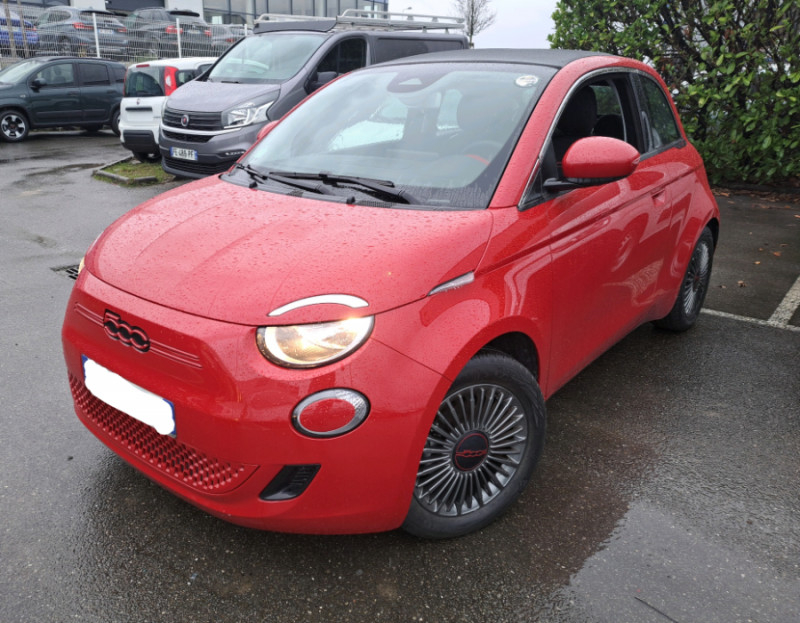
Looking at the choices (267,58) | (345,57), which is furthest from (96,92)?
(345,57)

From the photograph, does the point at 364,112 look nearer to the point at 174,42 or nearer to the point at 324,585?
the point at 324,585

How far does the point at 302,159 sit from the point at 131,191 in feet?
22.8

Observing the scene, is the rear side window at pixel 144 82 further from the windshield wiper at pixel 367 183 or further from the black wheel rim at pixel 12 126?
the windshield wiper at pixel 367 183

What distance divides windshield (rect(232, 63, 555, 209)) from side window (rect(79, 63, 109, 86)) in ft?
44.1

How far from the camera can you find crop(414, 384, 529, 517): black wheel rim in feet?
7.72

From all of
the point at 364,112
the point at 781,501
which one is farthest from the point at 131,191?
the point at 781,501

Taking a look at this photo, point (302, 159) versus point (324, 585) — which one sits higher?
point (302, 159)

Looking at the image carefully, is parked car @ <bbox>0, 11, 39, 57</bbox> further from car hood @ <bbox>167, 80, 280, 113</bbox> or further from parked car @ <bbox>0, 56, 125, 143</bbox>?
car hood @ <bbox>167, 80, 280, 113</bbox>

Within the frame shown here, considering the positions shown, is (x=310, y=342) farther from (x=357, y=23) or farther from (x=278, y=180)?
(x=357, y=23)

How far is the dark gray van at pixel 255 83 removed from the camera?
845 centimetres

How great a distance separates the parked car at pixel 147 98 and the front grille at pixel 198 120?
224 centimetres

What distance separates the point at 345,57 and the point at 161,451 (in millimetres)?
8088

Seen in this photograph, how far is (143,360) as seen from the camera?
7.28 ft

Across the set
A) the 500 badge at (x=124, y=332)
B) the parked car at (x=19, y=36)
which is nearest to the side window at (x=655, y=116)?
the 500 badge at (x=124, y=332)
